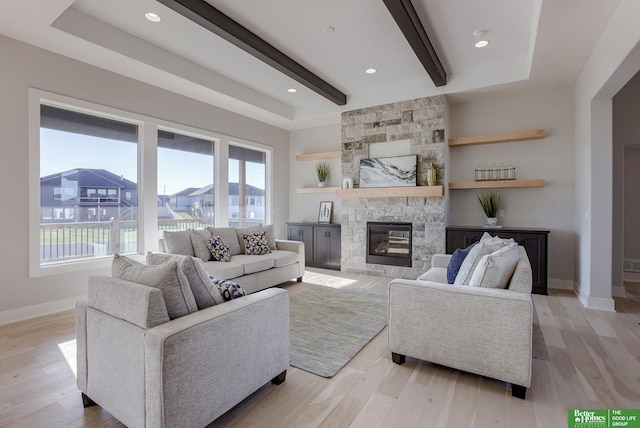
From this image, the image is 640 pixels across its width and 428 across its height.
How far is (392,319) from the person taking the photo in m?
2.36

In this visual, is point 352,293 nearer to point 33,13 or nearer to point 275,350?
point 275,350

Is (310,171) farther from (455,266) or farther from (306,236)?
(455,266)

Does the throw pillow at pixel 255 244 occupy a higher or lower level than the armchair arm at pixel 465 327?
higher

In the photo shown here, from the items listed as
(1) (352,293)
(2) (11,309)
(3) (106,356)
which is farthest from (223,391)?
(2) (11,309)

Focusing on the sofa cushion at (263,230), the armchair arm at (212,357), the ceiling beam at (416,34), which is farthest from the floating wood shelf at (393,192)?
the armchair arm at (212,357)

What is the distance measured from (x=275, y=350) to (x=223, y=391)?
0.42 meters

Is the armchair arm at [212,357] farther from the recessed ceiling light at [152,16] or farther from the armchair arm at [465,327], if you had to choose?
the recessed ceiling light at [152,16]

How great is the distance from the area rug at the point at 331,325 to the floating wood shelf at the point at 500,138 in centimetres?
268

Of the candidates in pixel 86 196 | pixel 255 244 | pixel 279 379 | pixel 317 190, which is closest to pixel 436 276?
pixel 279 379

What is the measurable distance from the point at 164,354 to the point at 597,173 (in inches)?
177

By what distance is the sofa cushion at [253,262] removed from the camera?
3965 mm

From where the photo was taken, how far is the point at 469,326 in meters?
Answer: 2.07

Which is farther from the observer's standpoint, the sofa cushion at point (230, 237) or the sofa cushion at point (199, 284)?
the sofa cushion at point (230, 237)

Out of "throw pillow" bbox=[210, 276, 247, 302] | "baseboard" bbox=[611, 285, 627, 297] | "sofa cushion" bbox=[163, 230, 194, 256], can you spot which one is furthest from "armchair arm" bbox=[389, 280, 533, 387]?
"baseboard" bbox=[611, 285, 627, 297]
